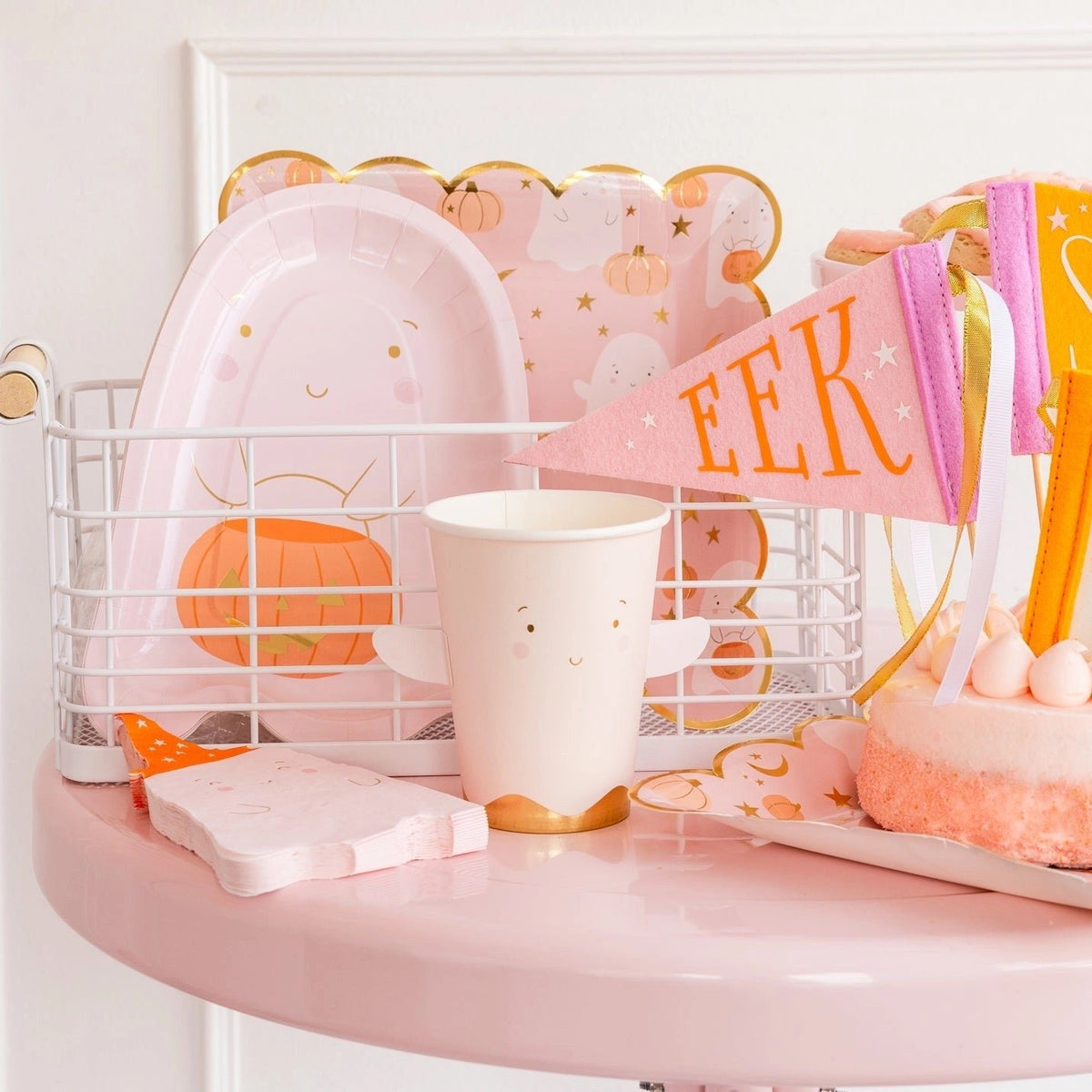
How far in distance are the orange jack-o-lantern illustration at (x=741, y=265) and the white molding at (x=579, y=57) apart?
1.06ft

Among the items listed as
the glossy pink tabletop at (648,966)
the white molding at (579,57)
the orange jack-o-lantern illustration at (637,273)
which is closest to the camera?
the glossy pink tabletop at (648,966)

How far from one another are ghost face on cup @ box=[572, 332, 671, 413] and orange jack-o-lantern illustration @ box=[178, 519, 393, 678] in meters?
0.18

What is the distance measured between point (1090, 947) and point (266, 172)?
588 mm

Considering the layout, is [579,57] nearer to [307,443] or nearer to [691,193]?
[691,193]

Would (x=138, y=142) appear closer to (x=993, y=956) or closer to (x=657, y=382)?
(x=657, y=382)

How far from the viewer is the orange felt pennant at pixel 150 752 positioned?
530mm

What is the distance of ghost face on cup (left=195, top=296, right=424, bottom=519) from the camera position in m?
0.67

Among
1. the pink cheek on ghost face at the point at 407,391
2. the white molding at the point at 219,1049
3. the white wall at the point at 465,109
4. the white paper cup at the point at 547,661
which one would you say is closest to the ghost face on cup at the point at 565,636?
the white paper cup at the point at 547,661

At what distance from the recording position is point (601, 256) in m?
0.73

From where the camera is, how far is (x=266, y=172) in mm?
713

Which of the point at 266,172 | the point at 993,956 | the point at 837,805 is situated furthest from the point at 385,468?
the point at 993,956

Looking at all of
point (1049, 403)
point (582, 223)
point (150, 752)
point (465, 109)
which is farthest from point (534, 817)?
point (465, 109)

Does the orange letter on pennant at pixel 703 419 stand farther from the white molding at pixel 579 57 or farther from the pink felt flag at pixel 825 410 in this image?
the white molding at pixel 579 57

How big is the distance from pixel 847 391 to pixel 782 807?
0.18m
